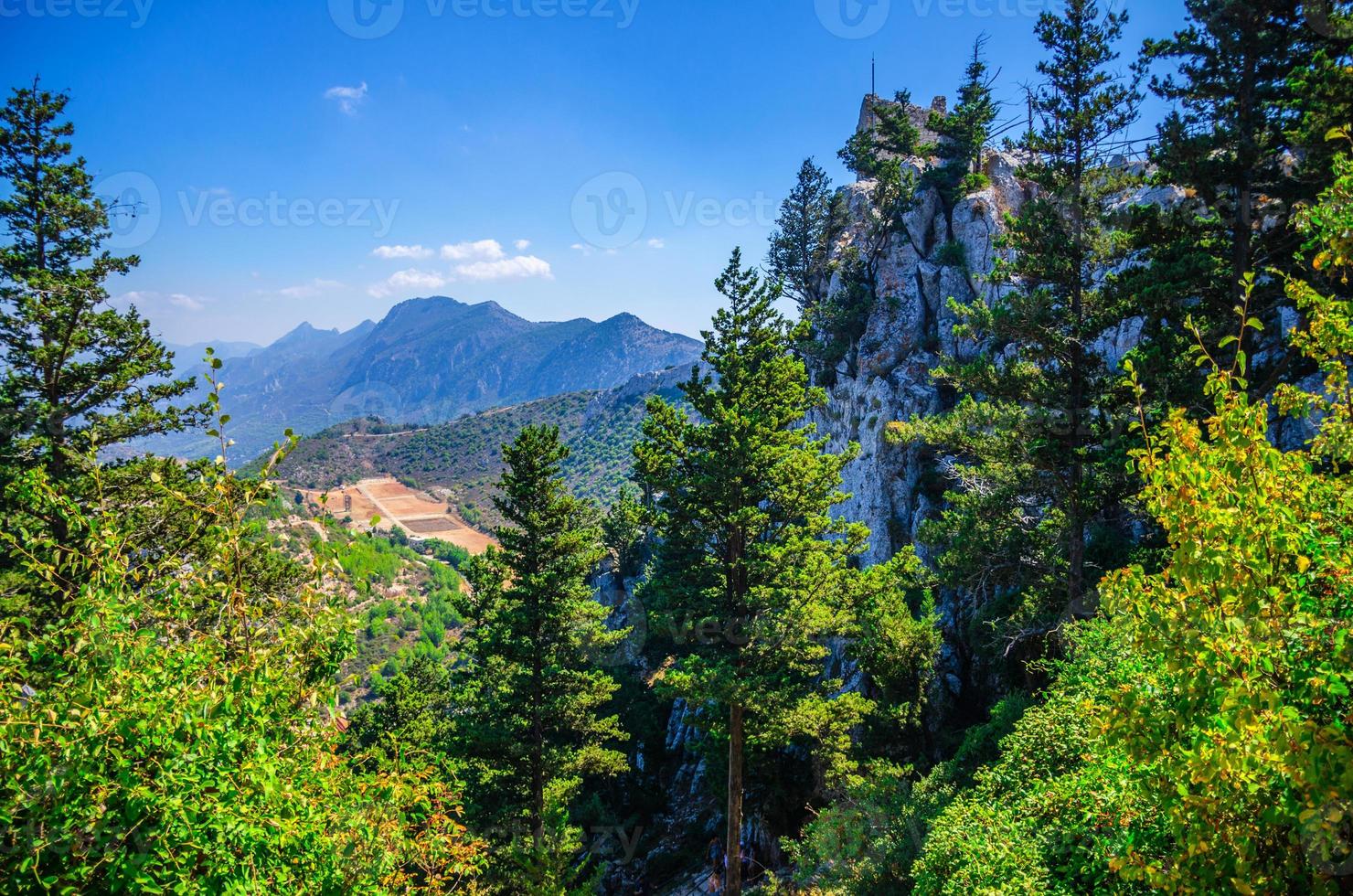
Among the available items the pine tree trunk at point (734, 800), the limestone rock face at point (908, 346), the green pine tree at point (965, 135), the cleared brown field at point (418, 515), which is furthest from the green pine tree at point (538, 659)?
the cleared brown field at point (418, 515)

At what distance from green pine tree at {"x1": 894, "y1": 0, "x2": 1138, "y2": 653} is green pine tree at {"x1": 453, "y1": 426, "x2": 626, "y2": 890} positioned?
10.9 m

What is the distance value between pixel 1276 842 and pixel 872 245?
122 ft

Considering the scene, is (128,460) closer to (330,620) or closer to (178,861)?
(330,620)

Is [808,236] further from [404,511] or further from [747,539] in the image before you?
[404,511]

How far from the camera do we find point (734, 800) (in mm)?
14094

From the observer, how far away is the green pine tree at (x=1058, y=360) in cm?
1351

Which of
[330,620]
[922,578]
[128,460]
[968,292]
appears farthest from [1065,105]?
[128,460]

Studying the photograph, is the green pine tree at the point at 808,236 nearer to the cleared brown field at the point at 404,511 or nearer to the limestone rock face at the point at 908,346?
the limestone rock face at the point at 908,346

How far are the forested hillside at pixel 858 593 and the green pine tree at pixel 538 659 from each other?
138 mm

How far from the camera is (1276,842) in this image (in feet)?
9.77

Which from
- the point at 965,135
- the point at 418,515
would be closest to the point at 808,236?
the point at 965,135

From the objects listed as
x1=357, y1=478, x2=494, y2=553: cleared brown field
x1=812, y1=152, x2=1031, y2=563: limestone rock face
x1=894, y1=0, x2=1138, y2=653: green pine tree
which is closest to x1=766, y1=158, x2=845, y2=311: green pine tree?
x1=812, y1=152, x2=1031, y2=563: limestone rock face

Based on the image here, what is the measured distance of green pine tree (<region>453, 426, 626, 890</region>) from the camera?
17438mm

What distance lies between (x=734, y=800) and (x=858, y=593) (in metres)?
5.86
